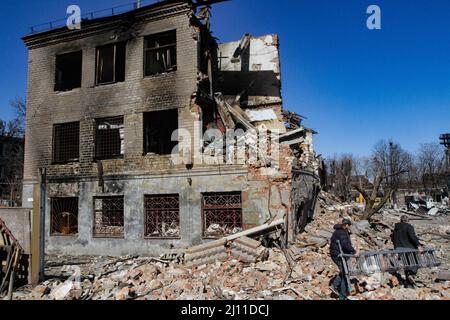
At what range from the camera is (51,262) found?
11523 mm

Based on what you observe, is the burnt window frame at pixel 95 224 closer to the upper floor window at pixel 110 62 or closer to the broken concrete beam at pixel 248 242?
the upper floor window at pixel 110 62

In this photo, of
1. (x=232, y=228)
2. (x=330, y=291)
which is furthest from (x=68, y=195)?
(x=330, y=291)

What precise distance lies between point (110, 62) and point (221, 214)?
939 centimetres

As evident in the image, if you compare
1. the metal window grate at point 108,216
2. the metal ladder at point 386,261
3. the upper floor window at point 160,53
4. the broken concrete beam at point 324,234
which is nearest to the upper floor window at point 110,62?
the upper floor window at point 160,53

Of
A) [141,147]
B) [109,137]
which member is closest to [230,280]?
[141,147]

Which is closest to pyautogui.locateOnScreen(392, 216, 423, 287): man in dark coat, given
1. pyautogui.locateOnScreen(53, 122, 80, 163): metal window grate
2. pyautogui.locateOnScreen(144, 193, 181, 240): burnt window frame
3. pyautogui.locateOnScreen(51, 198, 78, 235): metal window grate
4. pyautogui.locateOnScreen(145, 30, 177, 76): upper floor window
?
pyautogui.locateOnScreen(144, 193, 181, 240): burnt window frame

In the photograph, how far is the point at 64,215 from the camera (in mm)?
13406

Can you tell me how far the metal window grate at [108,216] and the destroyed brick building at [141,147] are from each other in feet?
0.14

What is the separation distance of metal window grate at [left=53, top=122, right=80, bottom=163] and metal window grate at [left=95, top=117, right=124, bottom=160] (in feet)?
4.11

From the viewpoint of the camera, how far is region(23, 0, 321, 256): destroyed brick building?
11.0 meters

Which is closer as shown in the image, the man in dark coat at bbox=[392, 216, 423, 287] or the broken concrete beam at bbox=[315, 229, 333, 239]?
the man in dark coat at bbox=[392, 216, 423, 287]

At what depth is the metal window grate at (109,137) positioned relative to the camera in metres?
13.2

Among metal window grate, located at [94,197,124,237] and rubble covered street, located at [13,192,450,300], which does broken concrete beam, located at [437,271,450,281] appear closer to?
rubble covered street, located at [13,192,450,300]

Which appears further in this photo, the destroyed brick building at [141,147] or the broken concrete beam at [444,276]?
the destroyed brick building at [141,147]
